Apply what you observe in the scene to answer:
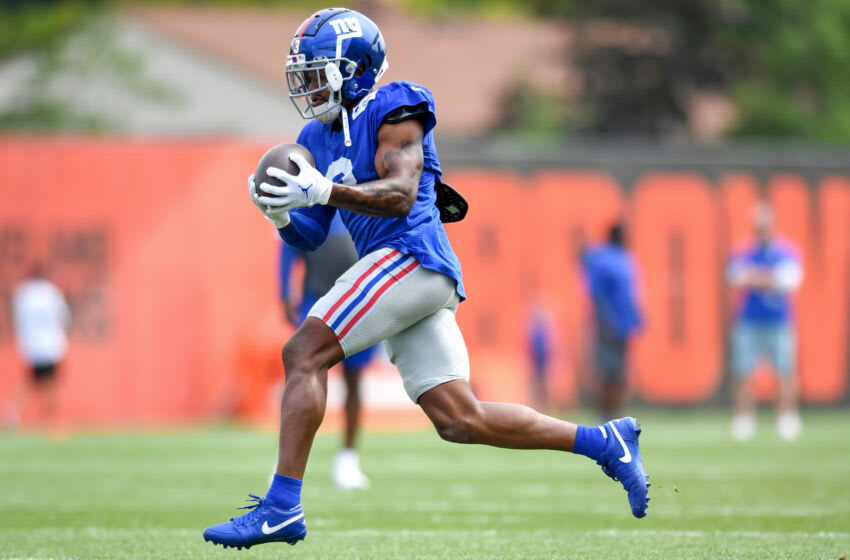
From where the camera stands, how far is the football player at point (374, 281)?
4.60m

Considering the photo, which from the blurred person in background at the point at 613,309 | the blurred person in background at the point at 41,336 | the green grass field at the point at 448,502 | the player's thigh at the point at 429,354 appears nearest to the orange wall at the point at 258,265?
the blurred person in background at the point at 41,336

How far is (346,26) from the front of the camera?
485 cm

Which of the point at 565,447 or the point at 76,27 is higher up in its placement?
the point at 76,27

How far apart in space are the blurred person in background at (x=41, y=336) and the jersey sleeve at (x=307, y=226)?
1032 cm

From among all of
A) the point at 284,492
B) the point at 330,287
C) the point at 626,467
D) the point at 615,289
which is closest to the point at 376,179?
the point at 284,492

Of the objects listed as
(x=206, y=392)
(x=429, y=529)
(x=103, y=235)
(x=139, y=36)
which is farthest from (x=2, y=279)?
(x=139, y=36)

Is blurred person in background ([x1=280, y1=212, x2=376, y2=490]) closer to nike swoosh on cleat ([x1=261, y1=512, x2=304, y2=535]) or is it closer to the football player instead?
the football player

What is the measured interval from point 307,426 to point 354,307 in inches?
18.9

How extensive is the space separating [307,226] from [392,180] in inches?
22.0

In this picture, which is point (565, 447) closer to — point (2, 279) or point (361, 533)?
point (361, 533)

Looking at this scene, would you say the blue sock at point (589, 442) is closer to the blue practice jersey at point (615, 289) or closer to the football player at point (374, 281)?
the football player at point (374, 281)

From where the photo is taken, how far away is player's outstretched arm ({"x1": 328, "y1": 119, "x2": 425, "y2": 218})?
15.0ft

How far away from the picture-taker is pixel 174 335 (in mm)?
16375

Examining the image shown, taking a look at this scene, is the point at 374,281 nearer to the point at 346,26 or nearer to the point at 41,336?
the point at 346,26
